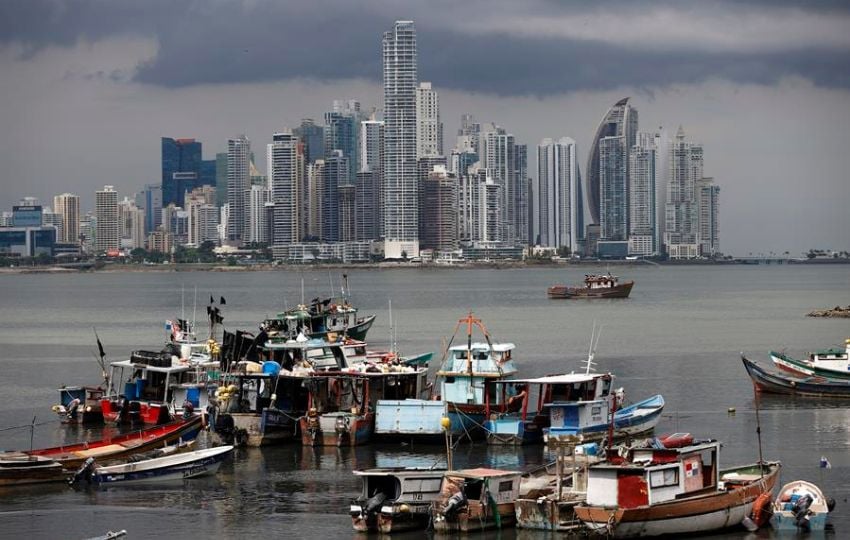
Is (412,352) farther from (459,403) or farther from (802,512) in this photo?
(802,512)

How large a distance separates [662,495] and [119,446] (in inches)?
540

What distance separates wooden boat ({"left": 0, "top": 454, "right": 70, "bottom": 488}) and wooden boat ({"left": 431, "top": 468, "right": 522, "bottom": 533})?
981 cm

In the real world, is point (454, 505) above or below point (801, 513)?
above

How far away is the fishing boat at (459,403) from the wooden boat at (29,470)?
835cm

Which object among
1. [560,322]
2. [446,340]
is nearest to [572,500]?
[446,340]

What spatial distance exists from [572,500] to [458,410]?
11469 mm

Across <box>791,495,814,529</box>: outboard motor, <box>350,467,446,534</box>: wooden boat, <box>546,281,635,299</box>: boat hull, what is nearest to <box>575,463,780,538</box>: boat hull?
<box>791,495,814,529</box>: outboard motor

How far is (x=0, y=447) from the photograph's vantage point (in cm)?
3828

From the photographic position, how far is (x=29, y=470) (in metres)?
30.6

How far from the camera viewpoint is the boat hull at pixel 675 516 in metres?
23.8

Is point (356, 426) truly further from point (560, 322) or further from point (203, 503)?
point (560, 322)

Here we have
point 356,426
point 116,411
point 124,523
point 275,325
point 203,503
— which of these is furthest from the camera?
point 275,325

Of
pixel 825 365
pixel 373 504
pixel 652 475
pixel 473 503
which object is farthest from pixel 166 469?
pixel 825 365

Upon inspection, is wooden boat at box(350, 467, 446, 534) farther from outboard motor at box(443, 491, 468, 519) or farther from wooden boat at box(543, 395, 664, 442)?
wooden boat at box(543, 395, 664, 442)
